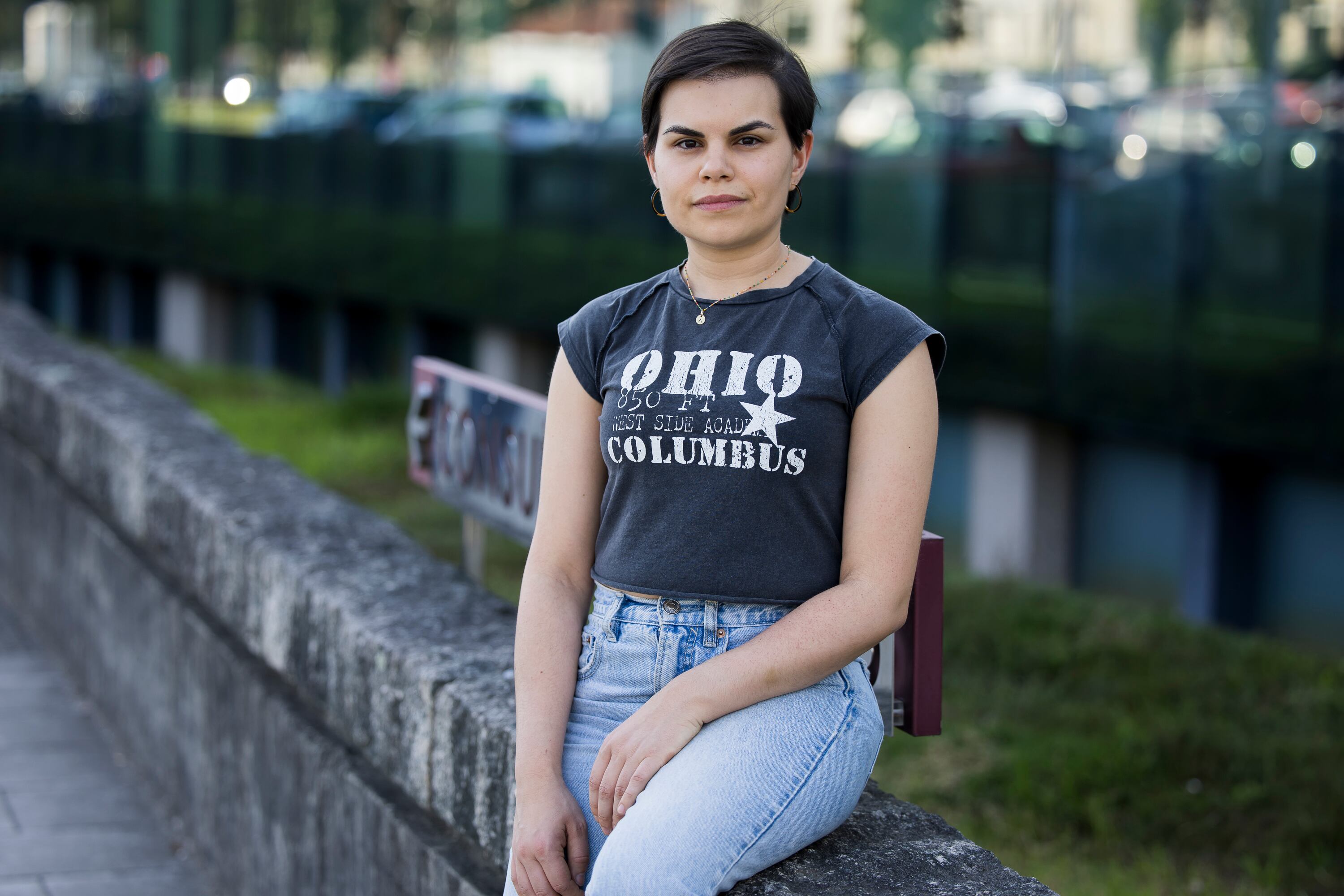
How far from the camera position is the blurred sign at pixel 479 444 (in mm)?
2959

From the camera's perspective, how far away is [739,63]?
2.06 m

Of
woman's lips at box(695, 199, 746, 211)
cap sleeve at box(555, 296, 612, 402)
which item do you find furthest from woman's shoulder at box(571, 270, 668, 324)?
woman's lips at box(695, 199, 746, 211)

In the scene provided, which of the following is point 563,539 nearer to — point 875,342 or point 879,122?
point 875,342

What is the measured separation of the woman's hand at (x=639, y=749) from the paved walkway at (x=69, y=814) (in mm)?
1929

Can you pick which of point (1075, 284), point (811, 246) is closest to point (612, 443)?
point (1075, 284)

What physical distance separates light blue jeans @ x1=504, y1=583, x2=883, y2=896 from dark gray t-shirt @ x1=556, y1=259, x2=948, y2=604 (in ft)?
0.16

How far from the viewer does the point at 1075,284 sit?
8.61 meters

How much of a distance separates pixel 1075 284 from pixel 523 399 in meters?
6.14

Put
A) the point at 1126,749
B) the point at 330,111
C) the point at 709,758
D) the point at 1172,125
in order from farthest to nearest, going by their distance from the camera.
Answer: the point at 330,111, the point at 1172,125, the point at 1126,749, the point at 709,758

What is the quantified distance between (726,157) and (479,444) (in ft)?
4.11

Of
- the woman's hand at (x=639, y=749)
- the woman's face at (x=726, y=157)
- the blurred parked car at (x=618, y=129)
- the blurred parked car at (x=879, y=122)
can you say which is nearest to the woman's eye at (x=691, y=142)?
the woman's face at (x=726, y=157)

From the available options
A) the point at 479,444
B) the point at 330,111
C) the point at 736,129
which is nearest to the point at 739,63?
the point at 736,129

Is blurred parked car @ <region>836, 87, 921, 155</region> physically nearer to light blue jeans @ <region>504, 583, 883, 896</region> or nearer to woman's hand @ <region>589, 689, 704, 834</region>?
light blue jeans @ <region>504, 583, 883, 896</region>

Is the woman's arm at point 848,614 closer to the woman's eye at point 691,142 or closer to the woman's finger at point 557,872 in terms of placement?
the woman's finger at point 557,872
